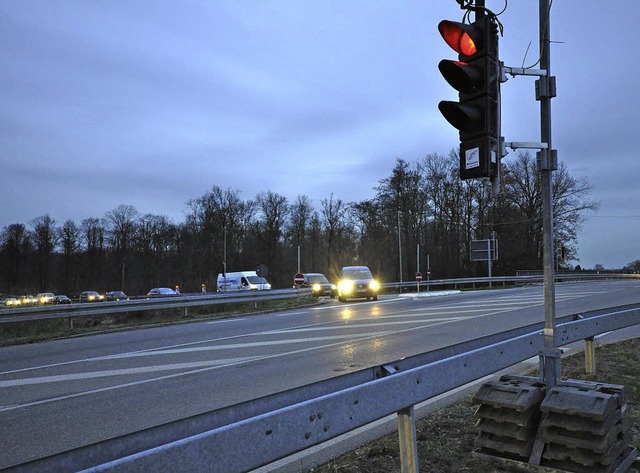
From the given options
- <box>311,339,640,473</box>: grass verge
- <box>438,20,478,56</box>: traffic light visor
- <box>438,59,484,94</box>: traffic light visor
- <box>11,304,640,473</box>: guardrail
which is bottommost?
<box>311,339,640,473</box>: grass verge

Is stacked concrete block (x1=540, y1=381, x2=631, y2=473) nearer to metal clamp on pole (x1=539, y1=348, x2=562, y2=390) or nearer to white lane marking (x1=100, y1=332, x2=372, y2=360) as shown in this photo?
metal clamp on pole (x1=539, y1=348, x2=562, y2=390)

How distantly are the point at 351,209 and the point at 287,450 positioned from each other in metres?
74.8

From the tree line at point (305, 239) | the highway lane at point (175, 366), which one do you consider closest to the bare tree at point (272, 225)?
the tree line at point (305, 239)

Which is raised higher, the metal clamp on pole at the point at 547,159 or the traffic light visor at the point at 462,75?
the traffic light visor at the point at 462,75

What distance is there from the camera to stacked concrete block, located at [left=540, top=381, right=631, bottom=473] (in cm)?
339

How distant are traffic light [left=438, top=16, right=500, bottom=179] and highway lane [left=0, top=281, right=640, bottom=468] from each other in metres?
4.09

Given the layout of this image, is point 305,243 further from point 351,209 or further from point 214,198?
point 214,198

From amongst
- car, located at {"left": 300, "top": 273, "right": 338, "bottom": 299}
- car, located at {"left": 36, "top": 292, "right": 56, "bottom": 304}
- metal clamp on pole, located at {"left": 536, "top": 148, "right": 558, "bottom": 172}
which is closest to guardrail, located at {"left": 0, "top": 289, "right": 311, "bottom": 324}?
car, located at {"left": 300, "top": 273, "right": 338, "bottom": 299}

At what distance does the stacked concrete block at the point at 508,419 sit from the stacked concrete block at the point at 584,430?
0.11 meters

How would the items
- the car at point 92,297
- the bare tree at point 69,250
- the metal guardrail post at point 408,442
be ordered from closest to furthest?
the metal guardrail post at point 408,442 < the car at point 92,297 < the bare tree at point 69,250

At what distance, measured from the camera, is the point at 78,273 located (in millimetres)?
93625

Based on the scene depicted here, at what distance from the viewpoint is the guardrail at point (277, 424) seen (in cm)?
172

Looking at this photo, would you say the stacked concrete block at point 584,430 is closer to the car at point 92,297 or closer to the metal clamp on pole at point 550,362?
the metal clamp on pole at point 550,362

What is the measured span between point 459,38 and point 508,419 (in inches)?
126
